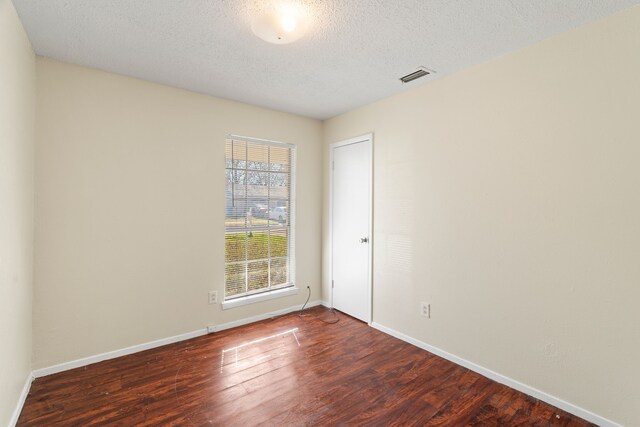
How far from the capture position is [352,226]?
141 inches

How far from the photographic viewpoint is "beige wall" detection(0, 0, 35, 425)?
1617 millimetres

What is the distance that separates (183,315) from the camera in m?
2.95

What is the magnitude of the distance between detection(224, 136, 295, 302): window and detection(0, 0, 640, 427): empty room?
0.04 meters

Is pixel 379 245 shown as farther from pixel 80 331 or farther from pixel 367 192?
pixel 80 331

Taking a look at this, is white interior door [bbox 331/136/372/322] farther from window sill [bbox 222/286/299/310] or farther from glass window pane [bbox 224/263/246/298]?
glass window pane [bbox 224/263/246/298]

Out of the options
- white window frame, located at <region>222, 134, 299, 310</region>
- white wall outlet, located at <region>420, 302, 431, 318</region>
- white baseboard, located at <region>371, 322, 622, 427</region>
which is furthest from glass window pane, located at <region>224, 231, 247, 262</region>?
white wall outlet, located at <region>420, 302, 431, 318</region>

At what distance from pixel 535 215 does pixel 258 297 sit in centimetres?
275

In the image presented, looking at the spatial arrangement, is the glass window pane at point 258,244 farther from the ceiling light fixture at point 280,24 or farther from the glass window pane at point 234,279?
the ceiling light fixture at point 280,24

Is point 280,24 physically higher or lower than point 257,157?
higher

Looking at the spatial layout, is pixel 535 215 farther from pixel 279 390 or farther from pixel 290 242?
pixel 290 242

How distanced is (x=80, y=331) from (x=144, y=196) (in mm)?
1202

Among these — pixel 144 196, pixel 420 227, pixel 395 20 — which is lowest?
pixel 420 227

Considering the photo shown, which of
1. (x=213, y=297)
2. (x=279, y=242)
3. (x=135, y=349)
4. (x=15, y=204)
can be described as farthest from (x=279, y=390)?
(x=15, y=204)

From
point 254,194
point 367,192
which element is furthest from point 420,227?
point 254,194
